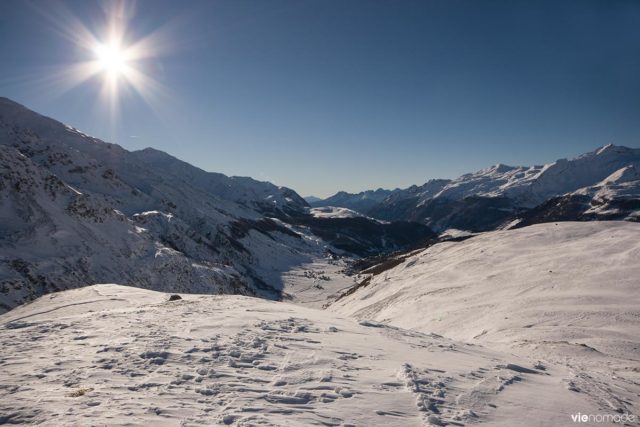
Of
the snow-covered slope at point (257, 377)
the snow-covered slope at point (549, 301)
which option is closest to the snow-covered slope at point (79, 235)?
the snow-covered slope at point (257, 377)

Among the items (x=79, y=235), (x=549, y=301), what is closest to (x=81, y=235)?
(x=79, y=235)

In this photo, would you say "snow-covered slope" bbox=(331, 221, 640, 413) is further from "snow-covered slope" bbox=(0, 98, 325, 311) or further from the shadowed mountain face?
"snow-covered slope" bbox=(0, 98, 325, 311)

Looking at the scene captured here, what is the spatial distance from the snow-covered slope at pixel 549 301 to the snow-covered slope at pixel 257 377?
3.05 meters

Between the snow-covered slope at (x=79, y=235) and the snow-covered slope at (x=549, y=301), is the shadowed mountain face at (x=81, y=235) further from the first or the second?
the snow-covered slope at (x=549, y=301)

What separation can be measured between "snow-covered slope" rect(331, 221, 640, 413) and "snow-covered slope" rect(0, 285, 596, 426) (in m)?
3.05

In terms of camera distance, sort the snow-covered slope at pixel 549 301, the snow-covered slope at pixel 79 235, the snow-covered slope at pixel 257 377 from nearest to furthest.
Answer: the snow-covered slope at pixel 257 377, the snow-covered slope at pixel 549 301, the snow-covered slope at pixel 79 235

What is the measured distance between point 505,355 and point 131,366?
13901 millimetres

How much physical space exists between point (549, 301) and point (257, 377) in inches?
827

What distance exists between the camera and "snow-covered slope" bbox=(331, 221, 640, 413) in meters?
15.2

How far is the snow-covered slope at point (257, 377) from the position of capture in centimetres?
748

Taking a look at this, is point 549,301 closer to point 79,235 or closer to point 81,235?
point 79,235

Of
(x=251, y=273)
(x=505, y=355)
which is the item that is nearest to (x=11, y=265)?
(x=505, y=355)

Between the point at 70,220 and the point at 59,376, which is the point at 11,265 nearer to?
the point at 70,220

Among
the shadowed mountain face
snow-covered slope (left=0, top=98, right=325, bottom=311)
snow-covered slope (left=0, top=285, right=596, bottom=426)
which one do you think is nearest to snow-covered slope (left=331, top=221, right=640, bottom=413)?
snow-covered slope (left=0, top=285, right=596, bottom=426)
